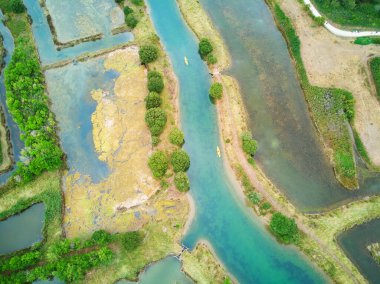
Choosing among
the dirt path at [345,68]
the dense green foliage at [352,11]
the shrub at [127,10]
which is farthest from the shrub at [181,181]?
the dense green foliage at [352,11]

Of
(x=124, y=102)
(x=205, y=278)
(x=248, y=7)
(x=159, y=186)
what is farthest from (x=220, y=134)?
(x=248, y=7)

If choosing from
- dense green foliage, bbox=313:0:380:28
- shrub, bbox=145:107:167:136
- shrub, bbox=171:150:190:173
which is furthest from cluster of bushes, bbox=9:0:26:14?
dense green foliage, bbox=313:0:380:28

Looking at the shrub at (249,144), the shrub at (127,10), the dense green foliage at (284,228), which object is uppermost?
Result: the shrub at (127,10)

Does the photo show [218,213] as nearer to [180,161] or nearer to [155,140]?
[180,161]

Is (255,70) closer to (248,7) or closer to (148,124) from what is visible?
(248,7)

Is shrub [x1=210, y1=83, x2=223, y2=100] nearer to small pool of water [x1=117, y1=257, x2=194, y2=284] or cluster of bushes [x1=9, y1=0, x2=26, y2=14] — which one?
small pool of water [x1=117, y1=257, x2=194, y2=284]

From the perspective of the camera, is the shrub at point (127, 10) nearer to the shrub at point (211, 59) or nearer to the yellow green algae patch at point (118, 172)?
the yellow green algae patch at point (118, 172)
